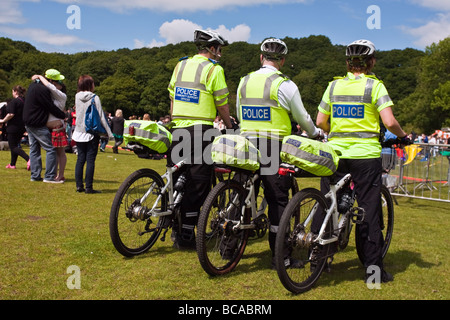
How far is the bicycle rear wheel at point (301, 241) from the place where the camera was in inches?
155

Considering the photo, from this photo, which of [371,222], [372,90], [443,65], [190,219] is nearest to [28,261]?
[190,219]

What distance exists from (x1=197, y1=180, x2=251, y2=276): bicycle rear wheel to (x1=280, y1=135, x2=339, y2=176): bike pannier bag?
2.56ft

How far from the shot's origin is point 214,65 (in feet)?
16.8

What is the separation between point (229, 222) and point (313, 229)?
2.72 ft

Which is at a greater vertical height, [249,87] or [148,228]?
[249,87]

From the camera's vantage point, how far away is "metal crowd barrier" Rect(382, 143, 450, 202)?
10.7m

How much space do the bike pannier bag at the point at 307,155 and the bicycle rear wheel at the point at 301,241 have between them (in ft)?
0.88

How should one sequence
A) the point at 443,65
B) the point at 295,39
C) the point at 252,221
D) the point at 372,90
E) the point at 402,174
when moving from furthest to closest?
the point at 295,39 → the point at 443,65 → the point at 402,174 → the point at 252,221 → the point at 372,90

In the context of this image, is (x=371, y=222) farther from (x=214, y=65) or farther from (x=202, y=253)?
(x=214, y=65)

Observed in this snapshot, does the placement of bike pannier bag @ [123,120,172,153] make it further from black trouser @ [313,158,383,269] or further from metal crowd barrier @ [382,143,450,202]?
metal crowd barrier @ [382,143,450,202]

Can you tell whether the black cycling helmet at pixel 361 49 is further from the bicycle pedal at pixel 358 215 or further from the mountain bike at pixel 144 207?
the mountain bike at pixel 144 207

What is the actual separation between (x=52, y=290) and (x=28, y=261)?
0.89 meters
